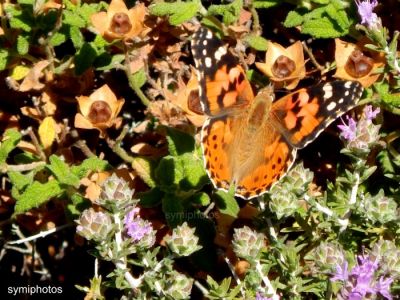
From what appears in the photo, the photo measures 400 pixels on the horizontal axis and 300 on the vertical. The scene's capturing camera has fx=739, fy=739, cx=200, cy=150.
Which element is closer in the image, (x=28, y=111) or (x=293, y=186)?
(x=293, y=186)

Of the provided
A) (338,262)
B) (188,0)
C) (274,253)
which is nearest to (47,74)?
(188,0)

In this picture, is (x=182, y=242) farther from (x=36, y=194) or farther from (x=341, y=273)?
(x=36, y=194)

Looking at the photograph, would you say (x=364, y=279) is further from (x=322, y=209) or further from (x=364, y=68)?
(x=364, y=68)

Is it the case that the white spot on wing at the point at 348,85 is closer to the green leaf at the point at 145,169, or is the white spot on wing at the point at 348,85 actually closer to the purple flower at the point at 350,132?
the purple flower at the point at 350,132

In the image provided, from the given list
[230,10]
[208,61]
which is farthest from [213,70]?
[230,10]
